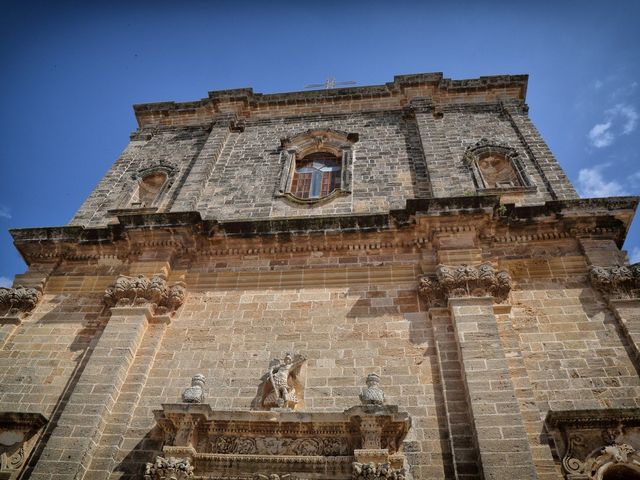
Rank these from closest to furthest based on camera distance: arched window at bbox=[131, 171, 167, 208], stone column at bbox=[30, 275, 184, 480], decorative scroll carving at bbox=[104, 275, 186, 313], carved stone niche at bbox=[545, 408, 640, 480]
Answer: carved stone niche at bbox=[545, 408, 640, 480] → stone column at bbox=[30, 275, 184, 480] → decorative scroll carving at bbox=[104, 275, 186, 313] → arched window at bbox=[131, 171, 167, 208]

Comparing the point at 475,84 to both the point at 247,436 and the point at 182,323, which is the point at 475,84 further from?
the point at 247,436

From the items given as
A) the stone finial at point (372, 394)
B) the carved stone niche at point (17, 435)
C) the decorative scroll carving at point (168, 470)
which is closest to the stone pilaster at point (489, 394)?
the stone finial at point (372, 394)

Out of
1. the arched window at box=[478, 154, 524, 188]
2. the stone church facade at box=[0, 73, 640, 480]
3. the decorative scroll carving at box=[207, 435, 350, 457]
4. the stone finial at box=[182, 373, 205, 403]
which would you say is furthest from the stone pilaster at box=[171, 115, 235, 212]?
the arched window at box=[478, 154, 524, 188]

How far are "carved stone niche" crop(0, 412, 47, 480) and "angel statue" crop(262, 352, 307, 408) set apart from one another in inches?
129

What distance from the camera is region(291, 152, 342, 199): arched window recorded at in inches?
437

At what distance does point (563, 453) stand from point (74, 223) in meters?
10.1

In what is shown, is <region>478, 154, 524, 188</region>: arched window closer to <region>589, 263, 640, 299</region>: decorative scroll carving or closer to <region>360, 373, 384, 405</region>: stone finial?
<region>589, 263, 640, 299</region>: decorative scroll carving

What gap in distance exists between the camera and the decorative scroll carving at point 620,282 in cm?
744

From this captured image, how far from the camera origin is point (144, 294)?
8.24 metres

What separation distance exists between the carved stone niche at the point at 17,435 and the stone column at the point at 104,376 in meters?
0.52

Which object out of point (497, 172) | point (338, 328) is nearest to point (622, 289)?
point (497, 172)

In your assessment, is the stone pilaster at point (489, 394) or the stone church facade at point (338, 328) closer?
the stone pilaster at point (489, 394)

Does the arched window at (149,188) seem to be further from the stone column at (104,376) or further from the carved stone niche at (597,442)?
the carved stone niche at (597,442)

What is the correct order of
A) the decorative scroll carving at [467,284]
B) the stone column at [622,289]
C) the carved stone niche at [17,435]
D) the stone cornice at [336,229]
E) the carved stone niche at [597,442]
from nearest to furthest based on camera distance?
the carved stone niche at [597,442], the carved stone niche at [17,435], the stone column at [622,289], the decorative scroll carving at [467,284], the stone cornice at [336,229]
